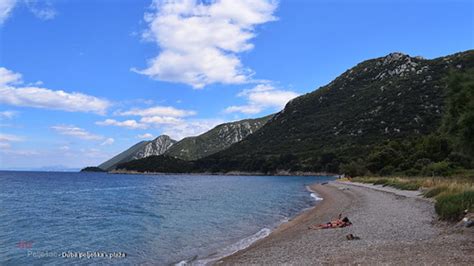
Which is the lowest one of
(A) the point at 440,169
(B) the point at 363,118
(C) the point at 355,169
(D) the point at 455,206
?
(D) the point at 455,206

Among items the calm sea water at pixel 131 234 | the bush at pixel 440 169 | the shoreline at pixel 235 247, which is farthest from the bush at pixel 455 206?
the bush at pixel 440 169

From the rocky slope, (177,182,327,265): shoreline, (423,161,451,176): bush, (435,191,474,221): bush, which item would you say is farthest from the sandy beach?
the rocky slope

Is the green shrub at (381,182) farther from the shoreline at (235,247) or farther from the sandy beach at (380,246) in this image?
the sandy beach at (380,246)

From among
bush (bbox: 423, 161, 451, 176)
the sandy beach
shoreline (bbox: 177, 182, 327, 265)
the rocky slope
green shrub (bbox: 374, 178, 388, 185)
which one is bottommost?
shoreline (bbox: 177, 182, 327, 265)

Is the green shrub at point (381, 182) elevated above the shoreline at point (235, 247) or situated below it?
above

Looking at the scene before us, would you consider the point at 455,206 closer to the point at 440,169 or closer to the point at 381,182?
the point at 440,169

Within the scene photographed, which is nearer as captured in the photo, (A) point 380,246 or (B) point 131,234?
(A) point 380,246

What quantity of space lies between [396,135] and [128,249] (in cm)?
12557

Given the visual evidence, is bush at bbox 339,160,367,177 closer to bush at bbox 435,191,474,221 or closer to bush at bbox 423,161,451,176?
→ bush at bbox 423,161,451,176

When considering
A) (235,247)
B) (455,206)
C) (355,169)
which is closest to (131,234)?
(235,247)

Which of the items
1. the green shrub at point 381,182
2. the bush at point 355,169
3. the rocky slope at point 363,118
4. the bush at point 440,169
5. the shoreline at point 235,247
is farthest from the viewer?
the rocky slope at point 363,118

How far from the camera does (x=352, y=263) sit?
446 inches

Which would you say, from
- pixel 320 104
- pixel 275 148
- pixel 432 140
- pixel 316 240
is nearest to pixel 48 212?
pixel 316 240

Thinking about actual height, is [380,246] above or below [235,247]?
above
